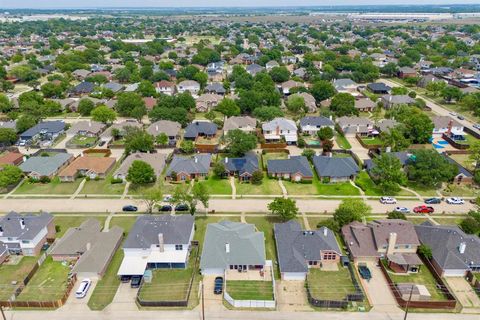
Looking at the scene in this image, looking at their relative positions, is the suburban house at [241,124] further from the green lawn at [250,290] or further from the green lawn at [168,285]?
the green lawn at [250,290]

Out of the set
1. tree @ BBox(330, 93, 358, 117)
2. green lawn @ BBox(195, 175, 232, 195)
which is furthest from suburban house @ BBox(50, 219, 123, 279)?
tree @ BBox(330, 93, 358, 117)

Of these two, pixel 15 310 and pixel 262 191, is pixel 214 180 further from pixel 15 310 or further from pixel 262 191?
pixel 15 310

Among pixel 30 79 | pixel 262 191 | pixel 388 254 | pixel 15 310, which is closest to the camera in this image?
pixel 15 310

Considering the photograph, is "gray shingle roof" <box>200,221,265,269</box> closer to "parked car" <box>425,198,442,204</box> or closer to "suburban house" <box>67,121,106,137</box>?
"parked car" <box>425,198,442,204</box>

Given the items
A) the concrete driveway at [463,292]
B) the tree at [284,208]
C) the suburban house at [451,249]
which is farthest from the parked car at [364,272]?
the tree at [284,208]

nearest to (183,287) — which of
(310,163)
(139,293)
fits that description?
(139,293)

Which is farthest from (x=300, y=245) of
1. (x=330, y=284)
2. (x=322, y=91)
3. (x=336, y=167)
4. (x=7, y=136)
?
(x=322, y=91)
